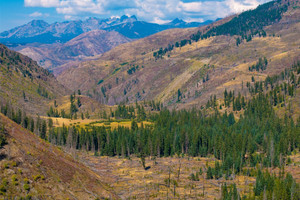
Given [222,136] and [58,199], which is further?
[222,136]

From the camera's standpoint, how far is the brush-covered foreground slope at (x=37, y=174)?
260 ft

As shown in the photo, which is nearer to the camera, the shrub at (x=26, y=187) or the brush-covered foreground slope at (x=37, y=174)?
the shrub at (x=26, y=187)

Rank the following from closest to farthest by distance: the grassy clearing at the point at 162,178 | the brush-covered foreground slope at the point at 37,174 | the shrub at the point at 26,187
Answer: the shrub at the point at 26,187
the brush-covered foreground slope at the point at 37,174
the grassy clearing at the point at 162,178

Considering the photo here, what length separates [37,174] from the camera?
86.2 meters

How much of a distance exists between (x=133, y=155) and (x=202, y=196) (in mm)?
87166

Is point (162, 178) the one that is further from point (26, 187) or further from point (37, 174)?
point (26, 187)

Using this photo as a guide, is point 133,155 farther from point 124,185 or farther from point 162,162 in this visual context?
point 124,185

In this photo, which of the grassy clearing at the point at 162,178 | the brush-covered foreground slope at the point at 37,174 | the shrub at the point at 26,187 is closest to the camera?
the shrub at the point at 26,187

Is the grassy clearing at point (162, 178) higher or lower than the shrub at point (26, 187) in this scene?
lower

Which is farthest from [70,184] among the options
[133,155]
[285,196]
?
[133,155]

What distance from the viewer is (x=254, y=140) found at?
190500 mm

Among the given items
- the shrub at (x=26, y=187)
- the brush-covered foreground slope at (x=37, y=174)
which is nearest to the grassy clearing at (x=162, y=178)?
the brush-covered foreground slope at (x=37, y=174)

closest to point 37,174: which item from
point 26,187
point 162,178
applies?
point 26,187

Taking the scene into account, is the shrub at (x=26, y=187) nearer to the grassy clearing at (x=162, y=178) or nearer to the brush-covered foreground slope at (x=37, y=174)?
the brush-covered foreground slope at (x=37, y=174)
